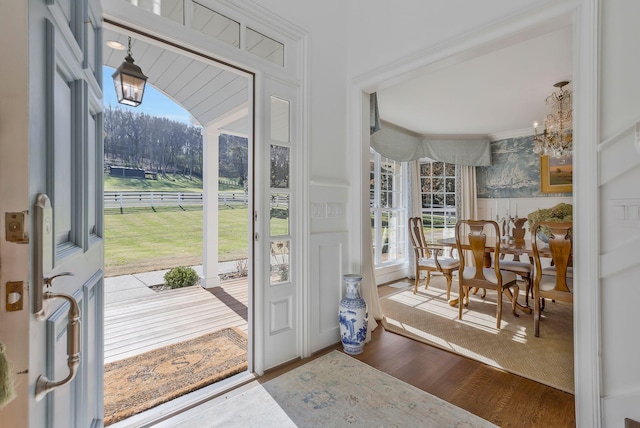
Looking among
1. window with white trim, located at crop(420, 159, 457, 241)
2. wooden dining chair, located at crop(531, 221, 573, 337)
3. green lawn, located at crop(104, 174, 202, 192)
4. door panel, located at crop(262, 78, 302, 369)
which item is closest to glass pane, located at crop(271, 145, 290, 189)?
door panel, located at crop(262, 78, 302, 369)

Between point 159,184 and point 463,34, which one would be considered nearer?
point 463,34

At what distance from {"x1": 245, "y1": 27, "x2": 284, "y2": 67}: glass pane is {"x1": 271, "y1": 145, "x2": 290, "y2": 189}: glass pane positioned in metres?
0.68

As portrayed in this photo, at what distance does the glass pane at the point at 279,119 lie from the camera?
7.63 ft

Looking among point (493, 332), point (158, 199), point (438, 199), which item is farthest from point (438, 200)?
point (158, 199)

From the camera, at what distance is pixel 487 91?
3576 millimetres

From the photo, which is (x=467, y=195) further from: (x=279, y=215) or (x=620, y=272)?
(x=279, y=215)

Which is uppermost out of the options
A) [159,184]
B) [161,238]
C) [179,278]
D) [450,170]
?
[450,170]

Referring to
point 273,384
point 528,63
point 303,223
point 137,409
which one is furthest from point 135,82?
point 528,63

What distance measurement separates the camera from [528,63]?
114 inches

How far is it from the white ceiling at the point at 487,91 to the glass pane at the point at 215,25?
1.43m

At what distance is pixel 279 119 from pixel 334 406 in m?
2.06

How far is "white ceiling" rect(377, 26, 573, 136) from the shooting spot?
269 centimetres

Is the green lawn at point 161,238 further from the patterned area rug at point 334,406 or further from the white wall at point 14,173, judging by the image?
the white wall at point 14,173

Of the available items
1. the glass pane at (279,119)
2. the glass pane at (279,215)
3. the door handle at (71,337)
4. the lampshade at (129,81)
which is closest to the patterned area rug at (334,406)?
the glass pane at (279,215)
